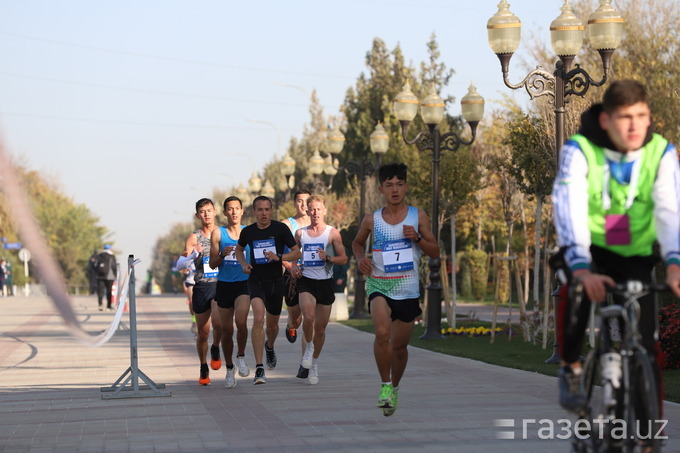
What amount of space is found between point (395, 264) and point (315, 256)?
3.95 meters

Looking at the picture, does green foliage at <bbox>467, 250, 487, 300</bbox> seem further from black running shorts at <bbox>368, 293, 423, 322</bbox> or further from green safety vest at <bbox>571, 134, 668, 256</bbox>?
green safety vest at <bbox>571, 134, 668, 256</bbox>

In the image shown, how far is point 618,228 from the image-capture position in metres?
5.69

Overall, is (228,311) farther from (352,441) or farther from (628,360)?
(628,360)

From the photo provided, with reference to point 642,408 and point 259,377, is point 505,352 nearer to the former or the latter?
point 259,377

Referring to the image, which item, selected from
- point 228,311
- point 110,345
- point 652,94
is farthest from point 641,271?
point 652,94

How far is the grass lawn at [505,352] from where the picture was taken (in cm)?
1266

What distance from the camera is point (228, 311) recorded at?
12547 millimetres

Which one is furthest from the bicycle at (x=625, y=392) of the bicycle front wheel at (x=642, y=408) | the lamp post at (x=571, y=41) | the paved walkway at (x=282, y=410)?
the lamp post at (x=571, y=41)

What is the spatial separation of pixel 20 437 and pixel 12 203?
5.69 metres

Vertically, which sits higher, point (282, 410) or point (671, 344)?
point (671, 344)

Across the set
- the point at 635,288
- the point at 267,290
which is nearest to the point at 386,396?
the point at 267,290

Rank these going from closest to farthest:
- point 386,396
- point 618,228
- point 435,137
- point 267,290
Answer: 1. point 618,228
2. point 386,396
3. point 267,290
4. point 435,137

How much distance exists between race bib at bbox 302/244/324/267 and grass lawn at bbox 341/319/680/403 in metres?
2.75

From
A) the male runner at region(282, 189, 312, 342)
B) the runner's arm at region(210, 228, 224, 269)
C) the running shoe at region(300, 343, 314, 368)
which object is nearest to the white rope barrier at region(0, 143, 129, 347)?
the runner's arm at region(210, 228, 224, 269)
